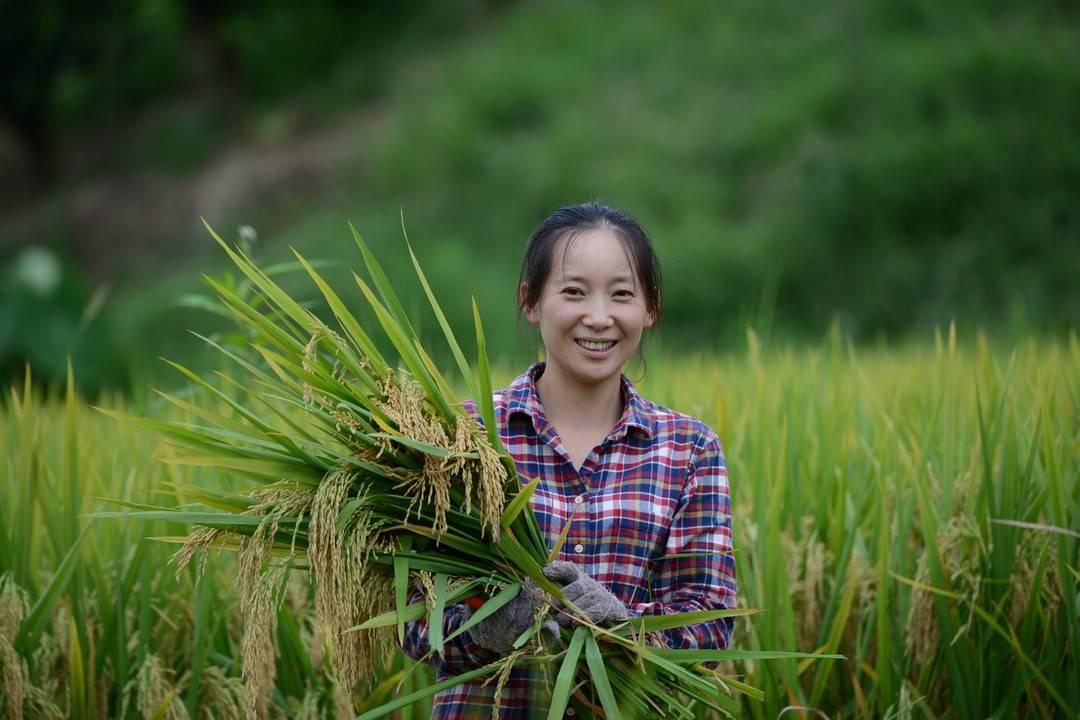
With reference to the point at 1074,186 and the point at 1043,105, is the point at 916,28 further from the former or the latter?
the point at 1074,186

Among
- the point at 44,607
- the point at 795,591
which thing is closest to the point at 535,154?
the point at 795,591

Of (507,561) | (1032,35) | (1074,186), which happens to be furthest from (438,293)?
(507,561)


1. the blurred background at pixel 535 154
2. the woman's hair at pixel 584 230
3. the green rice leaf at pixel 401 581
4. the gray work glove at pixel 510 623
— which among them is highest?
the blurred background at pixel 535 154

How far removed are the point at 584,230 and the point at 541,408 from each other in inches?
11.2

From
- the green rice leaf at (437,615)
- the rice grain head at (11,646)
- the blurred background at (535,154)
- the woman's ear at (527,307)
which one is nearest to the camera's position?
the green rice leaf at (437,615)

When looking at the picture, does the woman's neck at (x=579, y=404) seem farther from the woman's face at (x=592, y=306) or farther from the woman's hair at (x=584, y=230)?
the woman's hair at (x=584, y=230)

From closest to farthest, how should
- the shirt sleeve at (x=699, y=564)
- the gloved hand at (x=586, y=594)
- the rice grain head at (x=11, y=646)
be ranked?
the gloved hand at (x=586, y=594) < the shirt sleeve at (x=699, y=564) < the rice grain head at (x=11, y=646)

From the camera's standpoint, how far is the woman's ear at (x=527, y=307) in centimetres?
171

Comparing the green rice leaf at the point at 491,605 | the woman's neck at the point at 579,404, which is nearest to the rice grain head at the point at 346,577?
the green rice leaf at the point at 491,605

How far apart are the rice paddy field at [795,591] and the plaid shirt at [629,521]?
1.34 ft

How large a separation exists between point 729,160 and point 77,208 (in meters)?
7.89

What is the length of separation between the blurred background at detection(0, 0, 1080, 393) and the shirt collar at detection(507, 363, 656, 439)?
648cm

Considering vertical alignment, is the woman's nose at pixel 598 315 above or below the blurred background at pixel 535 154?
below

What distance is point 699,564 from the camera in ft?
5.20
